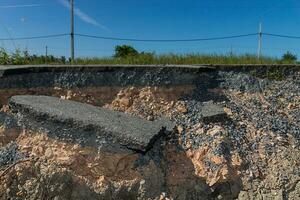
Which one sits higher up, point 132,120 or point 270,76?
point 270,76

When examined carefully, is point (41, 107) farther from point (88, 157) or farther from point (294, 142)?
point (294, 142)

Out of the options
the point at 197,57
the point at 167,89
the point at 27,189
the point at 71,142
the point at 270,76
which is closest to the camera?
the point at 27,189

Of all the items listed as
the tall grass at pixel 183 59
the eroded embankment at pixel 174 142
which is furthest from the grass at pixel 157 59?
the eroded embankment at pixel 174 142

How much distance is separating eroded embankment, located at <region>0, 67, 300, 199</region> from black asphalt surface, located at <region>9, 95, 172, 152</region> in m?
0.15

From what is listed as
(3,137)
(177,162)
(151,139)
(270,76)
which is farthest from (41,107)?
(270,76)

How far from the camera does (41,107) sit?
16.0 ft

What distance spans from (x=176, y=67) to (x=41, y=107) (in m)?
1.95

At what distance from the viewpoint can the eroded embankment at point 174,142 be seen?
176 inches

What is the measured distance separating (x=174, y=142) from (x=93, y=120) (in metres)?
1.01

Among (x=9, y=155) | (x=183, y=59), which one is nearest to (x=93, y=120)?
(x=9, y=155)

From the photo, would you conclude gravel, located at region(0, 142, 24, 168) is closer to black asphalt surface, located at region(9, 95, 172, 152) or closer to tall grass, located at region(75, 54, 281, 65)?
black asphalt surface, located at region(9, 95, 172, 152)

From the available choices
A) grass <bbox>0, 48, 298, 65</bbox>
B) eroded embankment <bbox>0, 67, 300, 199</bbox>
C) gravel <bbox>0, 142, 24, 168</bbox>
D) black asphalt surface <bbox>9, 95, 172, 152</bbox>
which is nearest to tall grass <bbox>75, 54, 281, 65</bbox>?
grass <bbox>0, 48, 298, 65</bbox>

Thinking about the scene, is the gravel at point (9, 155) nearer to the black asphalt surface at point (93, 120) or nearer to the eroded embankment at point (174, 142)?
the eroded embankment at point (174, 142)

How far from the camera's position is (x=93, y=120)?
15.5 feet
